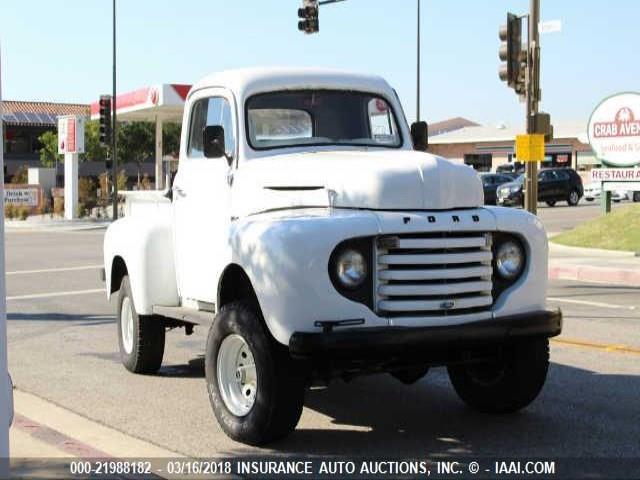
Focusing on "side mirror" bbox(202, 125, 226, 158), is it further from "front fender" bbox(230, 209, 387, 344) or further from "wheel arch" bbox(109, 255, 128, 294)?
"wheel arch" bbox(109, 255, 128, 294)

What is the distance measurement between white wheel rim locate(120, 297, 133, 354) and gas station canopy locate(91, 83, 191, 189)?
2562 centimetres

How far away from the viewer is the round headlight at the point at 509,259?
6090 millimetres

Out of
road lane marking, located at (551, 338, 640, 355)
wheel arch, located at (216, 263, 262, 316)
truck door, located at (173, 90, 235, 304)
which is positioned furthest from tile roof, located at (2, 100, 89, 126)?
wheel arch, located at (216, 263, 262, 316)

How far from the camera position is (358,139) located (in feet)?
24.2

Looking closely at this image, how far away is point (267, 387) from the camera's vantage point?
564 centimetres

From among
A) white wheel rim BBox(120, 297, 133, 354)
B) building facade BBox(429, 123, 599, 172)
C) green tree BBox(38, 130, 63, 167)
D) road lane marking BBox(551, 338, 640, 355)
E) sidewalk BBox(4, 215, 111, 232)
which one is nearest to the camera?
white wheel rim BBox(120, 297, 133, 354)

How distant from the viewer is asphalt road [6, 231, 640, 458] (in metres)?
5.97

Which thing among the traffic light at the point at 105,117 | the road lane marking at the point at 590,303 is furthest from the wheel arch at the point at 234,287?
the traffic light at the point at 105,117

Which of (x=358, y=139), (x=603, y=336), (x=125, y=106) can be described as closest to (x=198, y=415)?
(x=358, y=139)

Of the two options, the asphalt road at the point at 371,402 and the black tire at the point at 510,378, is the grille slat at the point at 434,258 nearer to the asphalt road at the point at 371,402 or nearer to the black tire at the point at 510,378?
the black tire at the point at 510,378

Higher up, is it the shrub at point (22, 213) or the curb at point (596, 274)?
the shrub at point (22, 213)

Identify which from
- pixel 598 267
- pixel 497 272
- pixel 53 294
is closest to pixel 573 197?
pixel 598 267

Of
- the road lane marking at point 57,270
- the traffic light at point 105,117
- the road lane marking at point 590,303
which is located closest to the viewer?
the road lane marking at point 590,303

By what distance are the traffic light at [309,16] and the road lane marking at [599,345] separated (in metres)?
17.7
